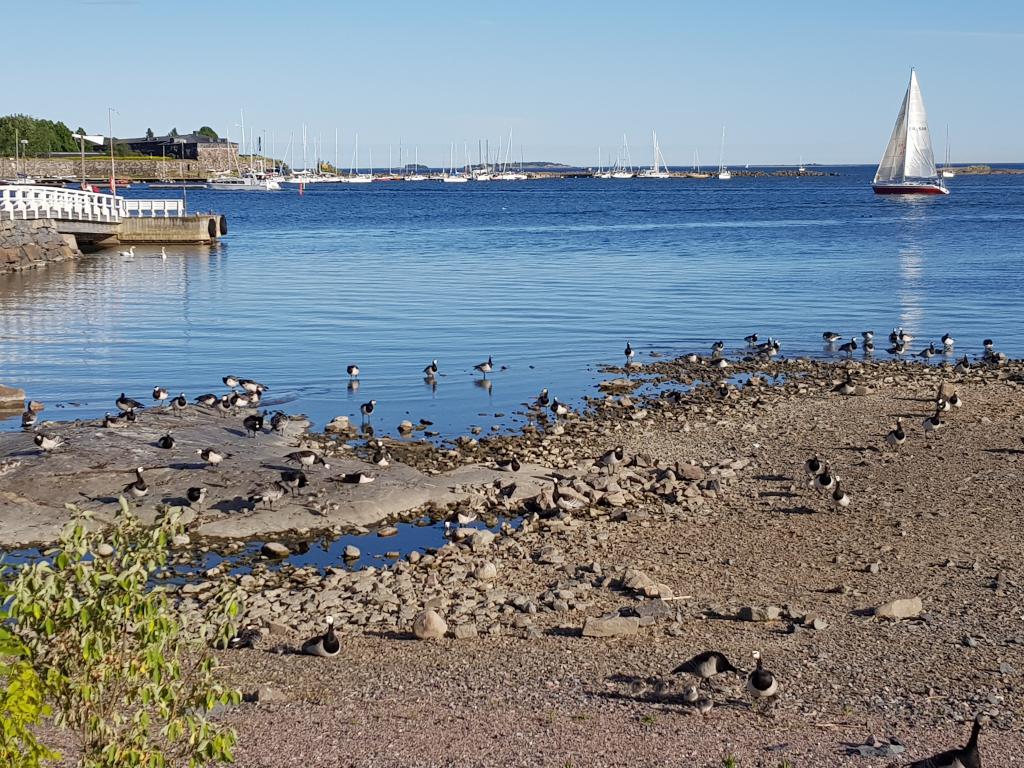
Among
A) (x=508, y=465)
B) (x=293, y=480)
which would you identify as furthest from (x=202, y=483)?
(x=508, y=465)

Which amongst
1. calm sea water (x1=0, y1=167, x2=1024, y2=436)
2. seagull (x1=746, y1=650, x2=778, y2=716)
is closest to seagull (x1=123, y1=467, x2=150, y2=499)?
calm sea water (x1=0, y1=167, x2=1024, y2=436)

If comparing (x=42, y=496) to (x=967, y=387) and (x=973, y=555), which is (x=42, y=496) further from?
(x=967, y=387)

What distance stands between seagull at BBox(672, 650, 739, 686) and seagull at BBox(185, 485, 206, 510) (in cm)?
934

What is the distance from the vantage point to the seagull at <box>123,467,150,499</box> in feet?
61.2

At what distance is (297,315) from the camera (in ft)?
140

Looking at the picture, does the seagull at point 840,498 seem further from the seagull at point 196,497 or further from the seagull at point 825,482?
the seagull at point 196,497

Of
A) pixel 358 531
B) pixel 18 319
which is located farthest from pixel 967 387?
pixel 18 319

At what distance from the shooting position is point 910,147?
130 m

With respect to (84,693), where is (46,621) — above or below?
above

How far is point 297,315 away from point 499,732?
1297 inches

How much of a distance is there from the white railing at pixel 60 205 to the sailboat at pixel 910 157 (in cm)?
8164

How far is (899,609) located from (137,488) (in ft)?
38.6

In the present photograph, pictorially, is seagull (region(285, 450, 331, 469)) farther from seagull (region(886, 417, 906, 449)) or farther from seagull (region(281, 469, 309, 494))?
seagull (region(886, 417, 906, 449))

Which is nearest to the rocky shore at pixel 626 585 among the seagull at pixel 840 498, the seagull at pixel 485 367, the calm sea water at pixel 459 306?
the seagull at pixel 840 498
